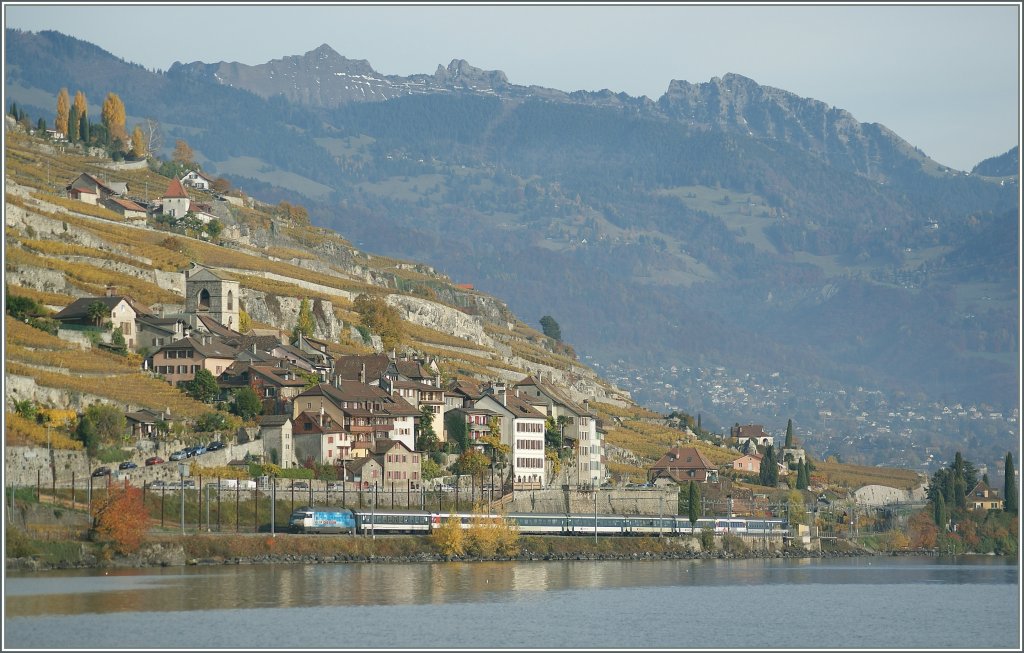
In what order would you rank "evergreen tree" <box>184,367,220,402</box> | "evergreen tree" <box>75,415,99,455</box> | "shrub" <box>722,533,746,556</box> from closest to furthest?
"evergreen tree" <box>75,415,99,455</box> < "evergreen tree" <box>184,367,220,402</box> < "shrub" <box>722,533,746,556</box>

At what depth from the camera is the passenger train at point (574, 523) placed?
12288 centimetres

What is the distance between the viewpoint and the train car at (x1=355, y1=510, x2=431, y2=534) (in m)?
122

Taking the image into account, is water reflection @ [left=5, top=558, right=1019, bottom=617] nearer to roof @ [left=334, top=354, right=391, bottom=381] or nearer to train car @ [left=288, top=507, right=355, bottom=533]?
train car @ [left=288, top=507, right=355, bottom=533]

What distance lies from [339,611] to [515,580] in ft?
70.2

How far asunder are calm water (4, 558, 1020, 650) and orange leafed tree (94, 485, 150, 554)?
264 centimetres

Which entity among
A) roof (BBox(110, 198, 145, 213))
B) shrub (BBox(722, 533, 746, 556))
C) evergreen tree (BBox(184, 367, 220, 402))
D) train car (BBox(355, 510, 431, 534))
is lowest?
shrub (BBox(722, 533, 746, 556))

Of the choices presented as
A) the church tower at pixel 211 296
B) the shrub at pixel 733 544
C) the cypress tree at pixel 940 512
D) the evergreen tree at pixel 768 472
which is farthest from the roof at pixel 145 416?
the cypress tree at pixel 940 512

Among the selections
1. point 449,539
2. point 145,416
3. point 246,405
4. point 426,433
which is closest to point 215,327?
point 426,433

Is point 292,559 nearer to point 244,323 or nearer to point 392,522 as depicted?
point 392,522

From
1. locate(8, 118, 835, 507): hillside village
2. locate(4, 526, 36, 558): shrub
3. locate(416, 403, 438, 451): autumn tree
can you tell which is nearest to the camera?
locate(4, 526, 36, 558): shrub

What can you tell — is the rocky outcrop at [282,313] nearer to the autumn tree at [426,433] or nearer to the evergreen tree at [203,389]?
the autumn tree at [426,433]

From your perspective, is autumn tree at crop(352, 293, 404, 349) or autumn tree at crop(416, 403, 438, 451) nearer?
autumn tree at crop(416, 403, 438, 451)

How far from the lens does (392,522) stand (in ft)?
405

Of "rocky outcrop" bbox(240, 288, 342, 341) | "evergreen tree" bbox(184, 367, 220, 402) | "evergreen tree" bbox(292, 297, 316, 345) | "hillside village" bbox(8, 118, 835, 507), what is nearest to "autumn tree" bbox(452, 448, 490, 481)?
"hillside village" bbox(8, 118, 835, 507)
